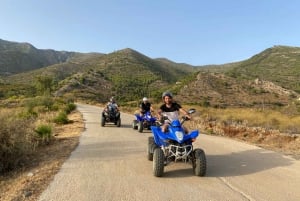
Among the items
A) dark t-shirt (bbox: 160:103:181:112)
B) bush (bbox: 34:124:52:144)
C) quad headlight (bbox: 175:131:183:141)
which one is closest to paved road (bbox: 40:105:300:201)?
quad headlight (bbox: 175:131:183:141)

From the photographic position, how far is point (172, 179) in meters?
7.12

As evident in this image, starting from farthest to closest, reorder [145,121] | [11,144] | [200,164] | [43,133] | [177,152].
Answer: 1. [145,121]
2. [43,133]
3. [11,144]
4. [177,152]
5. [200,164]

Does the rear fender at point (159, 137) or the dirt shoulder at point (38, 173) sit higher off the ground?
the rear fender at point (159, 137)

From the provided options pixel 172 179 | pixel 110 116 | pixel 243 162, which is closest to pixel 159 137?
pixel 172 179

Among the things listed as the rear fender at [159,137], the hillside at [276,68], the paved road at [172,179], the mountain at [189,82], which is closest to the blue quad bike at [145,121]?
the paved road at [172,179]

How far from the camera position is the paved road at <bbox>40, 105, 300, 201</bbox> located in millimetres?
5996

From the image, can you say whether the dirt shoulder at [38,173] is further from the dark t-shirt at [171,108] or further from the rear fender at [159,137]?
the dark t-shirt at [171,108]

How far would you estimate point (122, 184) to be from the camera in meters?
6.62

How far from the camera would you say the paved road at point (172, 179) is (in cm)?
600

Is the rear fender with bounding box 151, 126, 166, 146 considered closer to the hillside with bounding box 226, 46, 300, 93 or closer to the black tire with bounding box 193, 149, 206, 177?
the black tire with bounding box 193, 149, 206, 177

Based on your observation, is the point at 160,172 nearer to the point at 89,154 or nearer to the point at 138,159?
the point at 138,159

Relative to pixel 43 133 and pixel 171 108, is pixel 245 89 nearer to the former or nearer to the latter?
pixel 43 133

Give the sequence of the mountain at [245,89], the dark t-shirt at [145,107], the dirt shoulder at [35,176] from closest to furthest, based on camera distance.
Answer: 1. the dirt shoulder at [35,176]
2. the dark t-shirt at [145,107]
3. the mountain at [245,89]

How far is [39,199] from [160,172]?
8.19 ft
